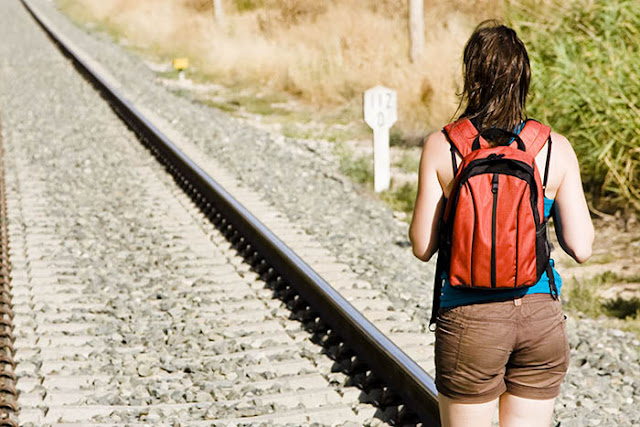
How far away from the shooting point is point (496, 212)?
7.66 feet

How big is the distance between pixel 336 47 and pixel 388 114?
9660 mm

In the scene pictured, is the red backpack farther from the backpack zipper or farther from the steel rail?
the steel rail

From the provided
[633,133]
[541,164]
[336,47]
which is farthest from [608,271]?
[336,47]

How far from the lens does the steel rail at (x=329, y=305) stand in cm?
409

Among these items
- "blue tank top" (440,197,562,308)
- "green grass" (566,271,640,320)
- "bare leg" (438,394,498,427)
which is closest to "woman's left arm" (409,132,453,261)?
"blue tank top" (440,197,562,308)

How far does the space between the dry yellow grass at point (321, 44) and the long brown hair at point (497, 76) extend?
6.75 m

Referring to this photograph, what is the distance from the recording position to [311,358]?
→ 4.92m

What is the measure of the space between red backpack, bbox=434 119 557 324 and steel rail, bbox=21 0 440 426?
1.58 m

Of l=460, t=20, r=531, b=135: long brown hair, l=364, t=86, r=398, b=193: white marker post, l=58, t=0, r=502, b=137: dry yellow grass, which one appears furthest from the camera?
l=58, t=0, r=502, b=137: dry yellow grass

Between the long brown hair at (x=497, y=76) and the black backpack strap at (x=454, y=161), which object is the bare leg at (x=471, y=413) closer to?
the black backpack strap at (x=454, y=161)

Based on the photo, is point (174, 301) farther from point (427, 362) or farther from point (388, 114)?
point (388, 114)

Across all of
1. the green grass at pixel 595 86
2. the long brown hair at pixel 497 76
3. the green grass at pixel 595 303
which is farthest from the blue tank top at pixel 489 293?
the green grass at pixel 595 86

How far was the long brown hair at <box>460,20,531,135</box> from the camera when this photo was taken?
7.98 feet

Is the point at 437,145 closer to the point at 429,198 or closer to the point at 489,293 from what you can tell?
the point at 429,198
